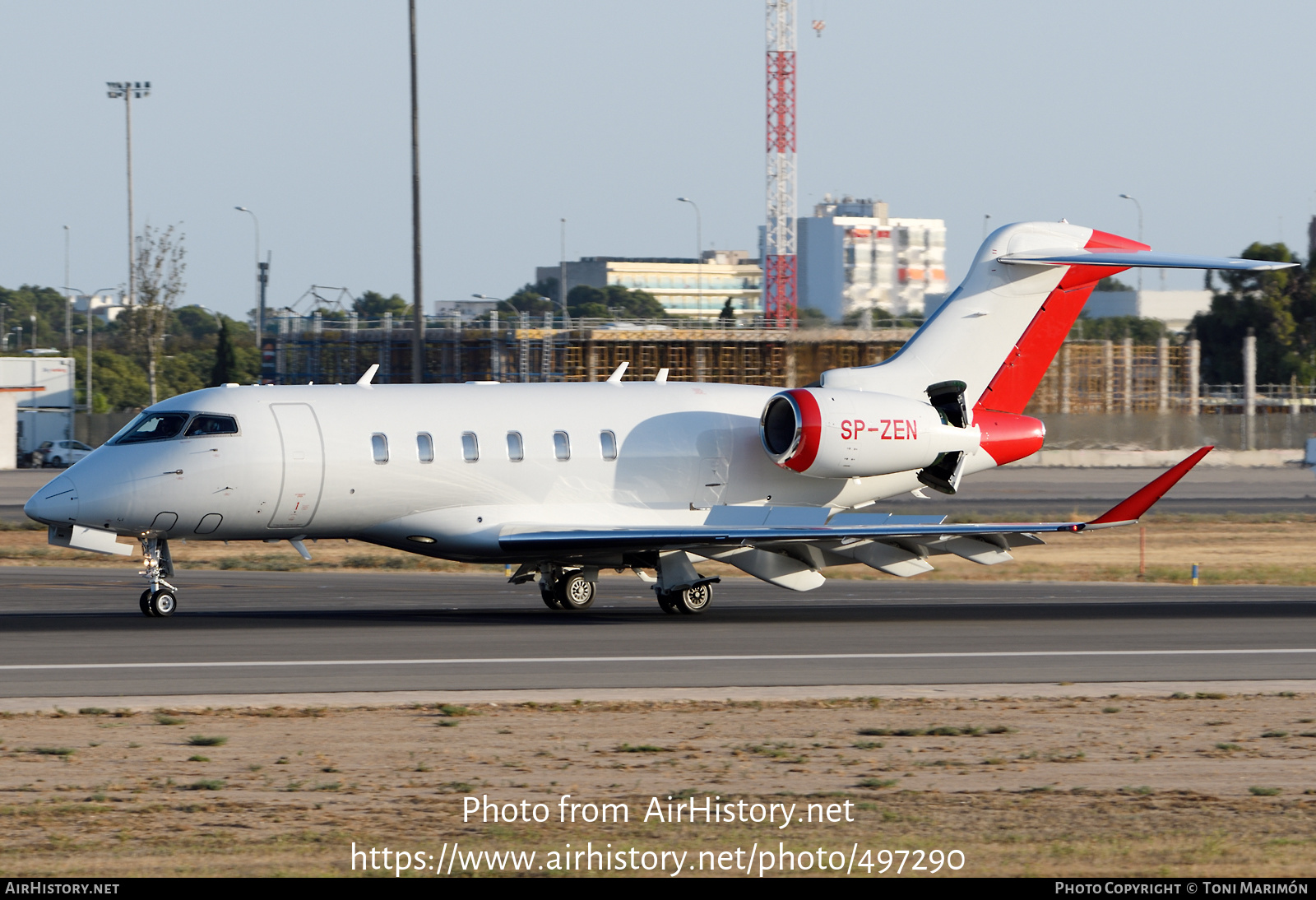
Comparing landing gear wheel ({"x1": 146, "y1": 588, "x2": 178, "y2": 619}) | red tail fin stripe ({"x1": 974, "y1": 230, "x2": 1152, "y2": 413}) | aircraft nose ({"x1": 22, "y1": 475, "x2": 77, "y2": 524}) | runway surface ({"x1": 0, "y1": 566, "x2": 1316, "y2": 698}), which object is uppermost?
red tail fin stripe ({"x1": 974, "y1": 230, "x2": 1152, "y2": 413})

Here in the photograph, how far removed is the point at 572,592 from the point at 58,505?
720 cm

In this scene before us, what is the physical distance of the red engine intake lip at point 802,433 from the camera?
75.6 feet

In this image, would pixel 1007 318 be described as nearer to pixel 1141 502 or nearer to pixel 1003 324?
pixel 1003 324

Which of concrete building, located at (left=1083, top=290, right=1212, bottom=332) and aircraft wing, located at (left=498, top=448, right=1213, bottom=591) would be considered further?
concrete building, located at (left=1083, top=290, right=1212, bottom=332)

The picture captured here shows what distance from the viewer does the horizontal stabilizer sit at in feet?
77.8

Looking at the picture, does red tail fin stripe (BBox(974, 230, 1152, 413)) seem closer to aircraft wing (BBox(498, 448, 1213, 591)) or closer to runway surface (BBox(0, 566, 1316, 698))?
runway surface (BBox(0, 566, 1316, 698))

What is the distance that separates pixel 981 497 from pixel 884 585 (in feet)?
99.1

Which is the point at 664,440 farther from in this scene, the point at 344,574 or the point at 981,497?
the point at 981,497

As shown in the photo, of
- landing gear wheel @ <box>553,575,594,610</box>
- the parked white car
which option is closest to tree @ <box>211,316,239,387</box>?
the parked white car

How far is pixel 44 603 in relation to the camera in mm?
24547

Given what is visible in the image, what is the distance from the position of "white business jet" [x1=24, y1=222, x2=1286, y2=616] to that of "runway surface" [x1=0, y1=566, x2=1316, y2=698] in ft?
3.25

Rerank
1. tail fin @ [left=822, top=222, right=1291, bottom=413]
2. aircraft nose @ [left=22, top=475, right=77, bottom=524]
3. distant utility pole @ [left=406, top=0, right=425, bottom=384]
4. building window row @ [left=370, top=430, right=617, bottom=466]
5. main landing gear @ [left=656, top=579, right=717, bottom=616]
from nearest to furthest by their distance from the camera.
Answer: aircraft nose @ [left=22, top=475, right=77, bottom=524] → building window row @ [left=370, top=430, right=617, bottom=466] → main landing gear @ [left=656, top=579, right=717, bottom=616] → tail fin @ [left=822, top=222, right=1291, bottom=413] → distant utility pole @ [left=406, top=0, right=425, bottom=384]
